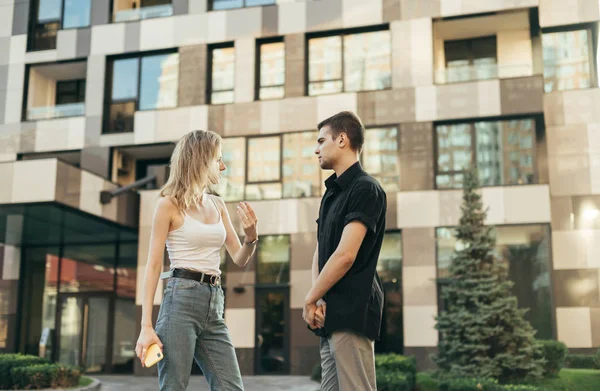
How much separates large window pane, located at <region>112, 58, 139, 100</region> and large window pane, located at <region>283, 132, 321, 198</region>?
19.9 ft

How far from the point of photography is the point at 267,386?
1794 cm

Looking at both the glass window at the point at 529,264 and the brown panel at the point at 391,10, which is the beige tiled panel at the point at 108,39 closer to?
the brown panel at the point at 391,10

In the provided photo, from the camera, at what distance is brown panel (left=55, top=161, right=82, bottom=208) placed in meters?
18.8

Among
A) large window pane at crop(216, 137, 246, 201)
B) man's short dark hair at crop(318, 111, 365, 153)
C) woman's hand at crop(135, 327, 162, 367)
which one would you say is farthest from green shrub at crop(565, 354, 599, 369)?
woman's hand at crop(135, 327, 162, 367)

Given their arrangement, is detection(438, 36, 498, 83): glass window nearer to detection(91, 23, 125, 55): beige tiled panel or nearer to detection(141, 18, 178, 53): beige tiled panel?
detection(141, 18, 178, 53): beige tiled panel

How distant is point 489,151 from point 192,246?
18.0m

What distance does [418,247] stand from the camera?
20891mm

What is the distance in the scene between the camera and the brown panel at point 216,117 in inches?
921

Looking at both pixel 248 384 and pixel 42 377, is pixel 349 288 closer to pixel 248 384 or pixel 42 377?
pixel 42 377

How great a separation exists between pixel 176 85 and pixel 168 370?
2078 centimetres

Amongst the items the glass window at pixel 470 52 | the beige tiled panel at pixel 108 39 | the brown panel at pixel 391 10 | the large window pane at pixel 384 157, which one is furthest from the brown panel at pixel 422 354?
the beige tiled panel at pixel 108 39

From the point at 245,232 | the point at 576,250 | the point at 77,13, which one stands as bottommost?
the point at 245,232

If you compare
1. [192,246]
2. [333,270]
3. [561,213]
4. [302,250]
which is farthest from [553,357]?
[192,246]

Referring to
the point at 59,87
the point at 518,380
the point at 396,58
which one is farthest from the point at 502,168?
the point at 59,87
